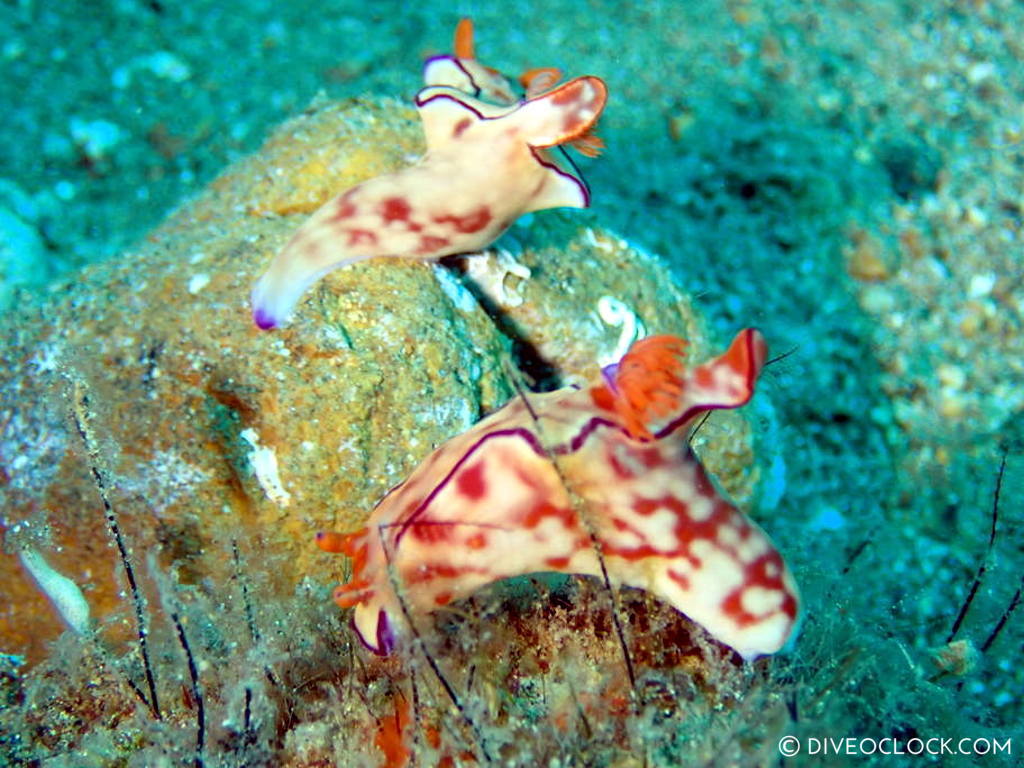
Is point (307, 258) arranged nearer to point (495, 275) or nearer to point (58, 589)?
point (495, 275)

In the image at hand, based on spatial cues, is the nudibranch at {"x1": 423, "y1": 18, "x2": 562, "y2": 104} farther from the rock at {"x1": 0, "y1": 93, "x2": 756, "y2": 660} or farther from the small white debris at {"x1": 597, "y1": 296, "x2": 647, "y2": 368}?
the small white debris at {"x1": 597, "y1": 296, "x2": 647, "y2": 368}

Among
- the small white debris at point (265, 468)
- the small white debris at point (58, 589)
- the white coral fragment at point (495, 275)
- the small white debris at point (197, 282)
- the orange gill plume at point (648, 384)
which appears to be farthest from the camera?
the white coral fragment at point (495, 275)

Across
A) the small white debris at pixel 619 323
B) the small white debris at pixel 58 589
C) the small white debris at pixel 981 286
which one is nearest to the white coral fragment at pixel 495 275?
the small white debris at pixel 619 323

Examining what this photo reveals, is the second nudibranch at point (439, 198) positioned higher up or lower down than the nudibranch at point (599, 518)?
higher up

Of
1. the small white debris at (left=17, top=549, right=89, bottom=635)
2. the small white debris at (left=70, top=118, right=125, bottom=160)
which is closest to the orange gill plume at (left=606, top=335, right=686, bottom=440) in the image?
the small white debris at (left=17, top=549, right=89, bottom=635)

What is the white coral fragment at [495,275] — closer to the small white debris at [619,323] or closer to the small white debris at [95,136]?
the small white debris at [619,323]

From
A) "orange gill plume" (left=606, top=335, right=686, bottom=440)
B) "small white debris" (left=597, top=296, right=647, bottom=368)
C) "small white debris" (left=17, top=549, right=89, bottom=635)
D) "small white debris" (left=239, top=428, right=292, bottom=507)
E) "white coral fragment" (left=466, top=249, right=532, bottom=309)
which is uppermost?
"orange gill plume" (left=606, top=335, right=686, bottom=440)
